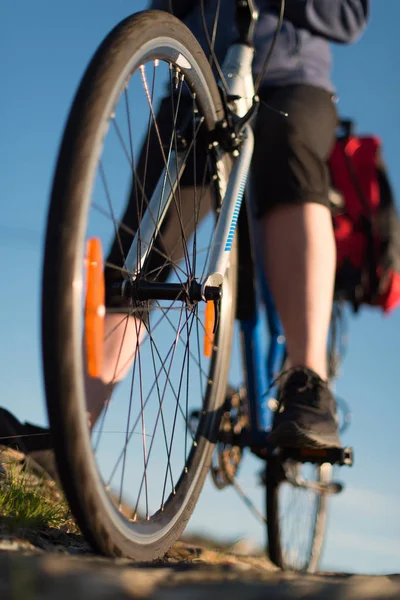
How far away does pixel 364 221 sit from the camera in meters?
3.19

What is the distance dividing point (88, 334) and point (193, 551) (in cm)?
119

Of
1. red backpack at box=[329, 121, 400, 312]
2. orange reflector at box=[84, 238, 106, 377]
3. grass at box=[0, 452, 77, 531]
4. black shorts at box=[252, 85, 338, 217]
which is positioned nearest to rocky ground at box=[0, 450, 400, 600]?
orange reflector at box=[84, 238, 106, 377]

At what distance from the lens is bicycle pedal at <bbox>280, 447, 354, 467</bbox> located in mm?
2211

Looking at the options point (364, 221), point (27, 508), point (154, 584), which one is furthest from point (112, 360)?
point (364, 221)

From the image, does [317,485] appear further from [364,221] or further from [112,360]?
[112,360]

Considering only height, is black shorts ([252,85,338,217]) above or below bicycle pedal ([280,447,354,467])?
above

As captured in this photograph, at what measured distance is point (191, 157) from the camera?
2.00m

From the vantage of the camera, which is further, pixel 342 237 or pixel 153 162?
pixel 342 237

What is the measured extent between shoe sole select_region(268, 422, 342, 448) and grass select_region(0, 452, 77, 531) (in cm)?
57

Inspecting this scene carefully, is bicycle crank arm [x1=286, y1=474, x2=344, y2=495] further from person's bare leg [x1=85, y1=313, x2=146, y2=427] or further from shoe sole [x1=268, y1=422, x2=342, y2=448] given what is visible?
person's bare leg [x1=85, y1=313, x2=146, y2=427]

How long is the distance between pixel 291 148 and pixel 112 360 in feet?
2.65

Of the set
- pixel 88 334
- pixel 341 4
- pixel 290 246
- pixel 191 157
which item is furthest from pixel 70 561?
pixel 341 4

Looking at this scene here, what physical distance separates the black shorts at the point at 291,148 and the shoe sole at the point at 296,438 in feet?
2.10

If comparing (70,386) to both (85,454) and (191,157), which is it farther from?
(191,157)
